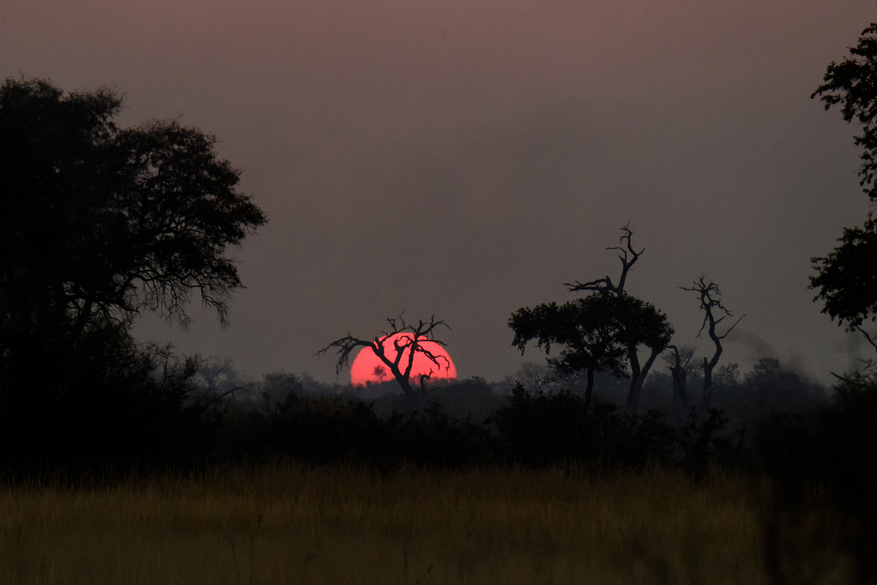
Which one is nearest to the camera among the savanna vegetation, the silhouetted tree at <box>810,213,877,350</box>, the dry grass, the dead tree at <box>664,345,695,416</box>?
the savanna vegetation

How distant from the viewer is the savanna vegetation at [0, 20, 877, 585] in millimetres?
4219

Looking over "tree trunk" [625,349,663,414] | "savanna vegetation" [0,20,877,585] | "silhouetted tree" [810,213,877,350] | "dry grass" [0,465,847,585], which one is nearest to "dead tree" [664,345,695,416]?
"tree trunk" [625,349,663,414]

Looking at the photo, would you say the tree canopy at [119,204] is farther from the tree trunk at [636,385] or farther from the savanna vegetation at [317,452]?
the tree trunk at [636,385]

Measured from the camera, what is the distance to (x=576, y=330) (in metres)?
35.8

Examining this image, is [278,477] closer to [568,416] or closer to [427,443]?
[427,443]

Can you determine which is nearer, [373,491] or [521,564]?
[521,564]

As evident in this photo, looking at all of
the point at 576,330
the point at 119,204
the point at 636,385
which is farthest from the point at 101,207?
the point at 636,385

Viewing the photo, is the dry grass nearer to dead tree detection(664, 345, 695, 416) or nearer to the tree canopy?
the tree canopy

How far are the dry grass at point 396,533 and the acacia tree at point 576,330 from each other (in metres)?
21.7

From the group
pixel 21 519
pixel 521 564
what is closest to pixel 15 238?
pixel 21 519

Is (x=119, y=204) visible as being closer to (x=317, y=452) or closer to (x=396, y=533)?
(x=317, y=452)

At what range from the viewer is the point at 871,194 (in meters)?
18.8

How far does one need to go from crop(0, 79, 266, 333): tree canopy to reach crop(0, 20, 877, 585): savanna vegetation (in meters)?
0.08

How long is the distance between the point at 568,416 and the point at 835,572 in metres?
15.1
